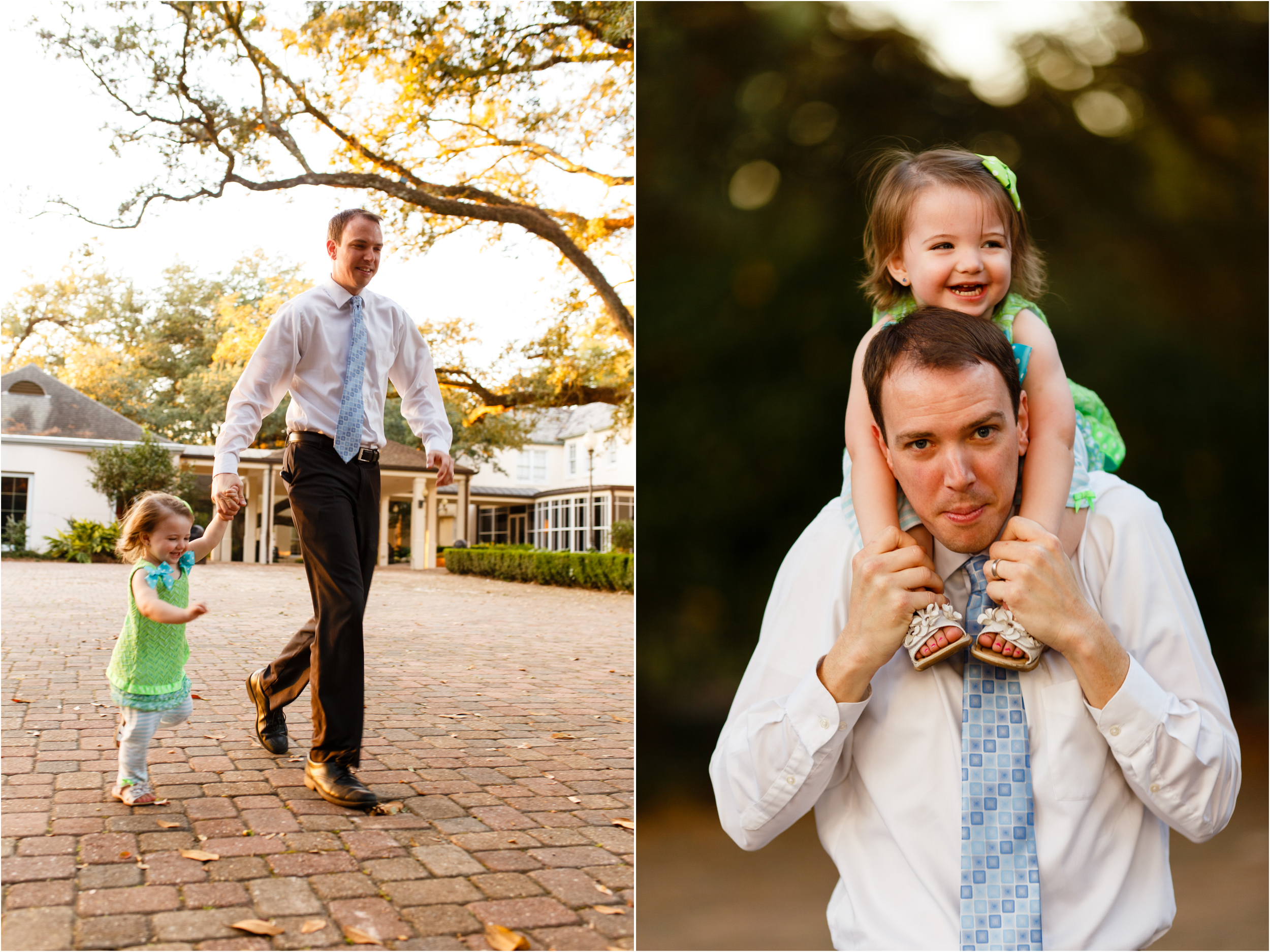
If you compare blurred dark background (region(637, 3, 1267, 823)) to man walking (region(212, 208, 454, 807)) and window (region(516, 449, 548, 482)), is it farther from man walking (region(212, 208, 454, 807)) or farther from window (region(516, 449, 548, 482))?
window (region(516, 449, 548, 482))

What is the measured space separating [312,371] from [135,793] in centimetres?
125

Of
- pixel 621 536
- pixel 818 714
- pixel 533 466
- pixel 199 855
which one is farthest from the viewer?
pixel 621 536

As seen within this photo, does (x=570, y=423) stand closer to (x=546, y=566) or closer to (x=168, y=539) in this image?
(x=546, y=566)

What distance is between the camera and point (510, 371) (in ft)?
25.5

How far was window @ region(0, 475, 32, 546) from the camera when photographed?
163 inches

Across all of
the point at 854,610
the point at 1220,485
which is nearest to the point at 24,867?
the point at 854,610

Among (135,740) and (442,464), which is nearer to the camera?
(135,740)

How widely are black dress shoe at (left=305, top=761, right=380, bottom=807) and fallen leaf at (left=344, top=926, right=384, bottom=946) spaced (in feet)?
2.58

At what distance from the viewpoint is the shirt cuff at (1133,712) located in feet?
3.62

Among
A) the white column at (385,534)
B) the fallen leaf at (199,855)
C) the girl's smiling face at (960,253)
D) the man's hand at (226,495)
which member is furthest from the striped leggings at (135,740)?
the white column at (385,534)

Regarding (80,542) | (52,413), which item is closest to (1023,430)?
(52,413)

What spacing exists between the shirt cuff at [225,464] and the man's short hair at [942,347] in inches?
75.0

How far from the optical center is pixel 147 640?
256 cm

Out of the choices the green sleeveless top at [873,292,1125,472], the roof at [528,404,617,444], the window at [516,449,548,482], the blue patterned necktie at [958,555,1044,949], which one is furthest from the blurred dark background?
the window at [516,449,548,482]
